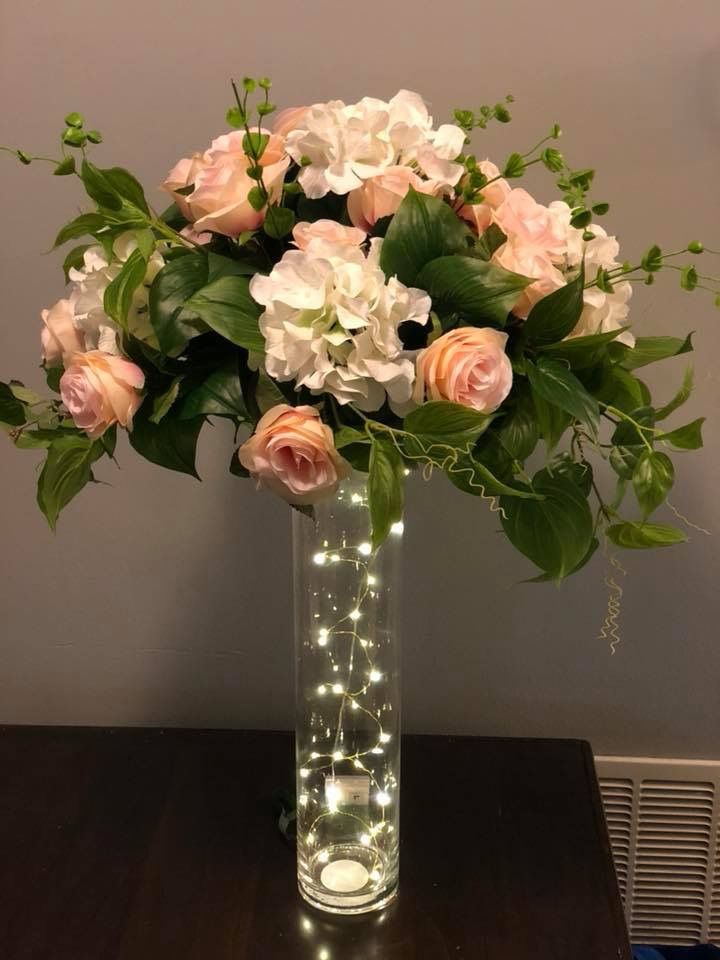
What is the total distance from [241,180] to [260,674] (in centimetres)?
73

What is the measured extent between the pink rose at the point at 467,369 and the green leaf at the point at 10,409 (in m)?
0.34

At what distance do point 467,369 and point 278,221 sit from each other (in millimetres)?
182

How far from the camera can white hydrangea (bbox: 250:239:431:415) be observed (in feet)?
2.07

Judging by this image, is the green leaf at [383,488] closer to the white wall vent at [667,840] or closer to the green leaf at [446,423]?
the green leaf at [446,423]

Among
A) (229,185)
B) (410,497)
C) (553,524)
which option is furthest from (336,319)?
(410,497)

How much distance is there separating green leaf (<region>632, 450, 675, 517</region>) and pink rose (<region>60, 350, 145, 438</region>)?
0.36 metres

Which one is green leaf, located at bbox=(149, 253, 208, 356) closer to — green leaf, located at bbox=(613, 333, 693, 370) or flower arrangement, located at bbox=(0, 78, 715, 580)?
flower arrangement, located at bbox=(0, 78, 715, 580)

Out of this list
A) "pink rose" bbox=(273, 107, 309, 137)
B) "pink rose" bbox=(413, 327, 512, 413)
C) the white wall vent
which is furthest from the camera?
the white wall vent

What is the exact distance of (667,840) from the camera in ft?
4.11

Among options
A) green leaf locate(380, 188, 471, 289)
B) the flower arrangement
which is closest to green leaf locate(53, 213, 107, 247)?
the flower arrangement

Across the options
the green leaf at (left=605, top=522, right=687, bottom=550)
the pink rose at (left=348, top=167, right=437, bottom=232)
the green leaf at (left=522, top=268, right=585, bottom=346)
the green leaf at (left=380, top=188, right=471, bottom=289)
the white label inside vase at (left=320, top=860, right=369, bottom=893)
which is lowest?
the white label inside vase at (left=320, top=860, right=369, bottom=893)

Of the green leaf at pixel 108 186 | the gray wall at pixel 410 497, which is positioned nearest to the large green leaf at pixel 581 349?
the green leaf at pixel 108 186

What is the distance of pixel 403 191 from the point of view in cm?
67

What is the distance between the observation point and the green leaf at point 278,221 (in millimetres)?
684
